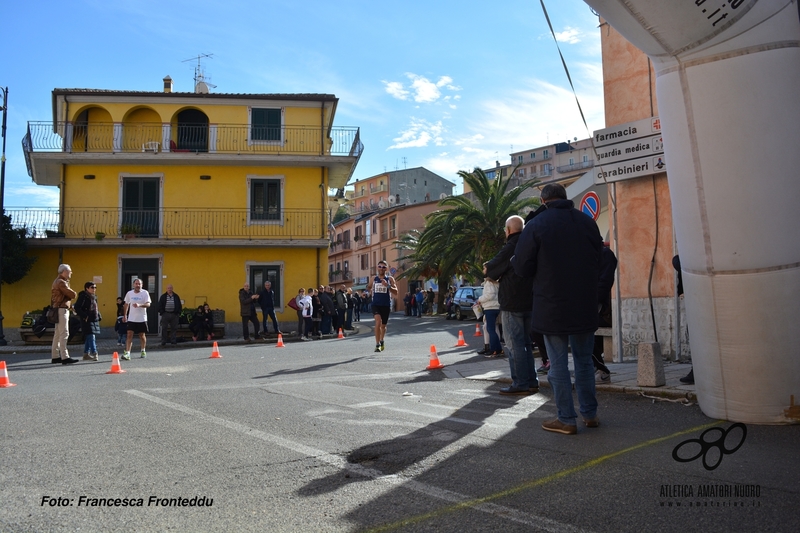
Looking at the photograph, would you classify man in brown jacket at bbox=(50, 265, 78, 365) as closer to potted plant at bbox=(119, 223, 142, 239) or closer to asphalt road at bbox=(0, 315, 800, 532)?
asphalt road at bbox=(0, 315, 800, 532)

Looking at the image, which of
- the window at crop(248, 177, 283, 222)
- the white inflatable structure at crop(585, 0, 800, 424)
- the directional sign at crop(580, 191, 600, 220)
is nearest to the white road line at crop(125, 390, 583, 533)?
the white inflatable structure at crop(585, 0, 800, 424)

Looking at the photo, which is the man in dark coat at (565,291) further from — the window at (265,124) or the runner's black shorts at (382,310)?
the window at (265,124)

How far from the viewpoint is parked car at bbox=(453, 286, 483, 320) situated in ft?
116

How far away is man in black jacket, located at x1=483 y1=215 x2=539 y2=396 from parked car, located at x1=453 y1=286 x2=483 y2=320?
27163 millimetres

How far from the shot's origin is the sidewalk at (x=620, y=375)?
7004 mm

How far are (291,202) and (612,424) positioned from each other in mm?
25601

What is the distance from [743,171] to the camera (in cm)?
530

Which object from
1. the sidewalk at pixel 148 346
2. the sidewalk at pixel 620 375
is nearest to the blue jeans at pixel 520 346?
the sidewalk at pixel 620 375

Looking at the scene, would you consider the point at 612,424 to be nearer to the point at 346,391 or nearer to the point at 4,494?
the point at 346,391

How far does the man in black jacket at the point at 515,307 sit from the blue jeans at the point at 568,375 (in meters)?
1.90

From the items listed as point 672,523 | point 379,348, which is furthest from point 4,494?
point 379,348

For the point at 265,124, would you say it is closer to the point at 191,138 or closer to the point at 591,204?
the point at 191,138

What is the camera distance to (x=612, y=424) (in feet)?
18.9

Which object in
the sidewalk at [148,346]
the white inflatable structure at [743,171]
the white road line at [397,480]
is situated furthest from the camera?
the sidewalk at [148,346]
